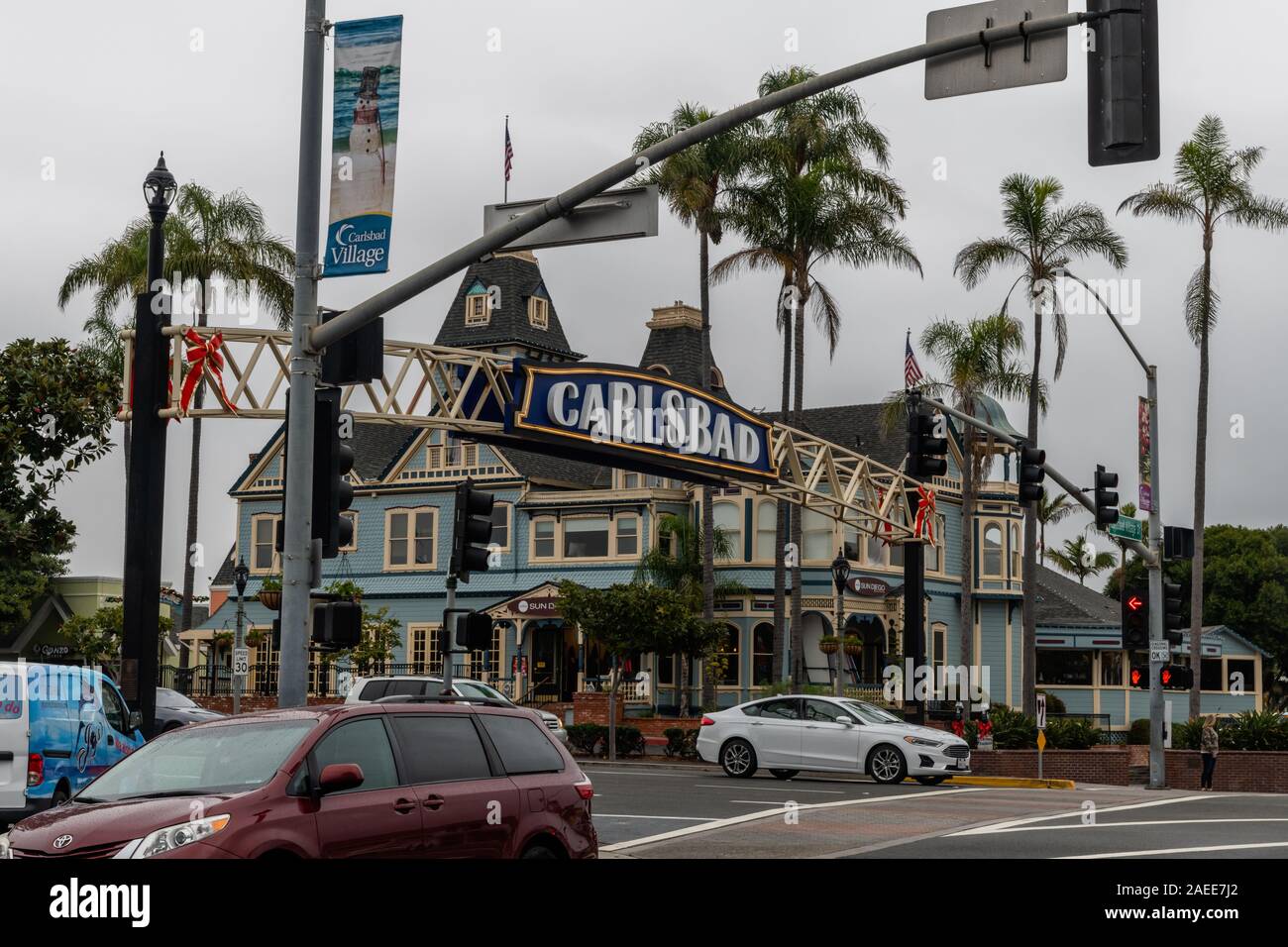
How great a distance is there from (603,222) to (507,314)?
Result: 45.5 meters

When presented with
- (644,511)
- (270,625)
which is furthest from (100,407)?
(270,625)

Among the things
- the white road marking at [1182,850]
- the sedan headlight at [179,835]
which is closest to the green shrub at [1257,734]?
the white road marking at [1182,850]

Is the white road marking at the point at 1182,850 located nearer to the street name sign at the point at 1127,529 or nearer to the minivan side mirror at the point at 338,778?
the minivan side mirror at the point at 338,778

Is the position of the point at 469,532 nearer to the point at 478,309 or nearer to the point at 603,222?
the point at 603,222

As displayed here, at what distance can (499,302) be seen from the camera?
59.8 meters

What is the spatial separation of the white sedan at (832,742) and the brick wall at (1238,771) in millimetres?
7630

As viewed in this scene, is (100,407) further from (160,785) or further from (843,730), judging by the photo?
(160,785)

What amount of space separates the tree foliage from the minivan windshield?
1731 centimetres

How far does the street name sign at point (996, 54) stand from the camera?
11.9 meters

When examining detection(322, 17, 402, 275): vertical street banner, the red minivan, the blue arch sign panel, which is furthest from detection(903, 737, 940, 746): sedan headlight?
the red minivan

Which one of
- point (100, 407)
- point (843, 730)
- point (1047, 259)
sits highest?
point (1047, 259)

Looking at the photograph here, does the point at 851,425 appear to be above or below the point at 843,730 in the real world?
above

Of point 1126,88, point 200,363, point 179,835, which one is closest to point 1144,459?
point 200,363
